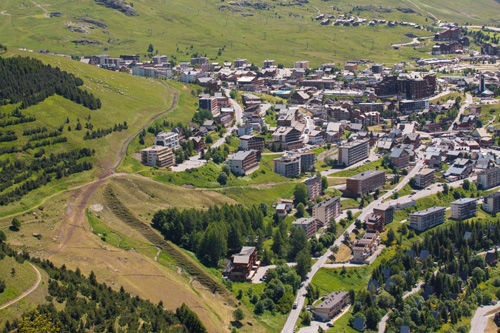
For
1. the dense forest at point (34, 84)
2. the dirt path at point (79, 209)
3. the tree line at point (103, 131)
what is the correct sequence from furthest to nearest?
1. the dense forest at point (34, 84)
2. the tree line at point (103, 131)
3. the dirt path at point (79, 209)

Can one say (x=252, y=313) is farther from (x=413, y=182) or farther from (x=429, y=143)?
(x=429, y=143)

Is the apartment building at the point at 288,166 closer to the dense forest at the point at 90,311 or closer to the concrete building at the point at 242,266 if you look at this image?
the concrete building at the point at 242,266

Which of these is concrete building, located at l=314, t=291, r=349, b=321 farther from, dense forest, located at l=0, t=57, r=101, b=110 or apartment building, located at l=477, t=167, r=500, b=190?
dense forest, located at l=0, t=57, r=101, b=110

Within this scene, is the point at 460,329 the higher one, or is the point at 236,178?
the point at 236,178

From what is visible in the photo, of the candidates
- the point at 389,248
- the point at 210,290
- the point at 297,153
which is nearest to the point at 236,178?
the point at 297,153

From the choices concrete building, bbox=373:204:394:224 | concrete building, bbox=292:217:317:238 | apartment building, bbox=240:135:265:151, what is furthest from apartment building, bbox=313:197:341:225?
apartment building, bbox=240:135:265:151

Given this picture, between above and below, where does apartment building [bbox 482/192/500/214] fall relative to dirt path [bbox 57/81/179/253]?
below

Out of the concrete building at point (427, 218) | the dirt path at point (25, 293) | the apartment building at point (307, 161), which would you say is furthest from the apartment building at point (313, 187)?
the dirt path at point (25, 293)
